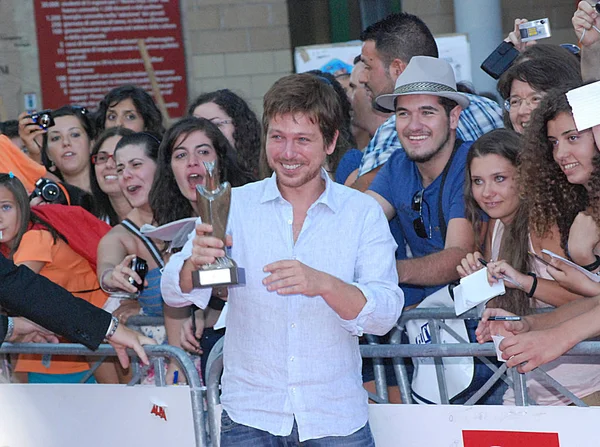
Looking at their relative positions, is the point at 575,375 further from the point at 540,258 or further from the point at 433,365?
the point at 433,365

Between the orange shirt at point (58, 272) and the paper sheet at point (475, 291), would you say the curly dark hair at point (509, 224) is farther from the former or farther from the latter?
the orange shirt at point (58, 272)

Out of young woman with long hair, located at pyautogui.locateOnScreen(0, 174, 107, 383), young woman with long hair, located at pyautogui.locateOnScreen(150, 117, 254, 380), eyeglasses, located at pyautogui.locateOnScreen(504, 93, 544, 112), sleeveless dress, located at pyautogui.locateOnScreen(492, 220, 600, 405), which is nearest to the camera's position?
sleeveless dress, located at pyautogui.locateOnScreen(492, 220, 600, 405)

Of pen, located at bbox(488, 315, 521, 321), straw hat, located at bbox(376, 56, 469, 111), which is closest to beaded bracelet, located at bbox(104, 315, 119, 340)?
pen, located at bbox(488, 315, 521, 321)

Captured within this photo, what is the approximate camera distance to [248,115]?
219 inches

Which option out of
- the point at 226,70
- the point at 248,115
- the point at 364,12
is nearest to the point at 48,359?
the point at 248,115

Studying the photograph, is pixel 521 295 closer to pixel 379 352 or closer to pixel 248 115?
pixel 379 352

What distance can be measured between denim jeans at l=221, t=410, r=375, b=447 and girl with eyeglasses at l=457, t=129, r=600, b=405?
0.79m

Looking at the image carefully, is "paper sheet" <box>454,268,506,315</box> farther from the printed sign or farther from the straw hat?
the printed sign

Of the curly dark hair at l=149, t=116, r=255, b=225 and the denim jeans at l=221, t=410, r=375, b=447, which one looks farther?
the curly dark hair at l=149, t=116, r=255, b=225

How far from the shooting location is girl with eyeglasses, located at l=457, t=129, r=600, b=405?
367cm

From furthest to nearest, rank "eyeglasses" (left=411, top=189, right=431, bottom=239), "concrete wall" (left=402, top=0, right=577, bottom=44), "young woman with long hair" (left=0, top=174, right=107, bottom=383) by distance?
"concrete wall" (left=402, top=0, right=577, bottom=44), "young woman with long hair" (left=0, top=174, right=107, bottom=383), "eyeglasses" (left=411, top=189, right=431, bottom=239)

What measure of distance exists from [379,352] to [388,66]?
6.08 feet

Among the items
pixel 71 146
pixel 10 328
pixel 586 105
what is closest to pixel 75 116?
pixel 71 146

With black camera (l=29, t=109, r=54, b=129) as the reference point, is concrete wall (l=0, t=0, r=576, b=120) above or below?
above
